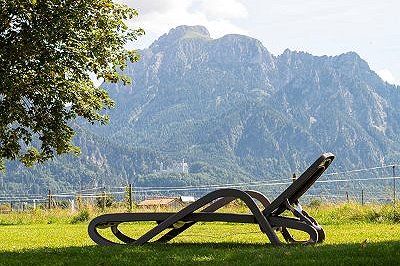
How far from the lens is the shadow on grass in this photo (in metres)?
7.90

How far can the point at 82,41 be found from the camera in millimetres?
14875

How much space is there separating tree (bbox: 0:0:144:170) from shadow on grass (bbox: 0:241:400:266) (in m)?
4.72

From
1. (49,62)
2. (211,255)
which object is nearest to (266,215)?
(211,255)

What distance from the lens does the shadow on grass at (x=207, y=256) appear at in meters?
7.90

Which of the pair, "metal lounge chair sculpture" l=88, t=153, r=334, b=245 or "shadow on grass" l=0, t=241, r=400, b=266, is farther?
"metal lounge chair sculpture" l=88, t=153, r=334, b=245

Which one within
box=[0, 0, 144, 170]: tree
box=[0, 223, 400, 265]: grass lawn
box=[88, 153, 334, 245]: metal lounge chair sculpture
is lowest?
box=[0, 223, 400, 265]: grass lawn

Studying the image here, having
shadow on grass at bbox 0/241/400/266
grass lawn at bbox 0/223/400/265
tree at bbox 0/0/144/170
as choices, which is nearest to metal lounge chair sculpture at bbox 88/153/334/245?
grass lawn at bbox 0/223/400/265

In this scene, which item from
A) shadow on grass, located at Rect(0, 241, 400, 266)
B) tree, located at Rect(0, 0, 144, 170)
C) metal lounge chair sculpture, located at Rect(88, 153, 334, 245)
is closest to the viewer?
shadow on grass, located at Rect(0, 241, 400, 266)

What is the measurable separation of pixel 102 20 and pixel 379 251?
9.39 meters

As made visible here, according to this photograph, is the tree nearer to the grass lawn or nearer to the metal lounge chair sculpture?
the metal lounge chair sculpture

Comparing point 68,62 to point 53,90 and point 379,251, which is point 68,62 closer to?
point 53,90

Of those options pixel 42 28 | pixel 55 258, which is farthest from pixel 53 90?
pixel 55 258

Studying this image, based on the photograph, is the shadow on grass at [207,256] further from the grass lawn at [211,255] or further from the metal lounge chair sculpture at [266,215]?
the metal lounge chair sculpture at [266,215]

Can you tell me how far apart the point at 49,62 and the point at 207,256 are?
Answer: 6510 mm
